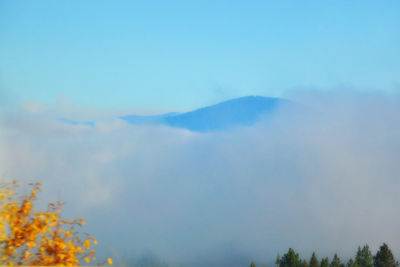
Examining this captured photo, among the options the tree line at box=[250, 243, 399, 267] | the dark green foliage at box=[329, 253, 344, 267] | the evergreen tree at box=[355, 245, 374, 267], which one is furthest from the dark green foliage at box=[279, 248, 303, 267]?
the evergreen tree at box=[355, 245, 374, 267]

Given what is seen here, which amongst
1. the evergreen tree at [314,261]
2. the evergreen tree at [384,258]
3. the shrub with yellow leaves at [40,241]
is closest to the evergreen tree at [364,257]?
the evergreen tree at [384,258]

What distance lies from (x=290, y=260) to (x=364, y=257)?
296cm

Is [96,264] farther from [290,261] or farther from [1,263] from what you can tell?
[290,261]

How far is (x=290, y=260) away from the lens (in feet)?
63.2

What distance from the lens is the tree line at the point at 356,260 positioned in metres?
14.9

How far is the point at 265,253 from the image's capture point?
151 ft

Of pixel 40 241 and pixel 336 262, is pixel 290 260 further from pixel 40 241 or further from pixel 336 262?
pixel 40 241

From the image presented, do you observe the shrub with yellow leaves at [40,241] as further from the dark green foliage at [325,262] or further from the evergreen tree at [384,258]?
the dark green foliage at [325,262]

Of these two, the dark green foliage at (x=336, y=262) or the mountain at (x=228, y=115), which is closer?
the dark green foliage at (x=336, y=262)

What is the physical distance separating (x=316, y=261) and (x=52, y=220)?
18.7 m

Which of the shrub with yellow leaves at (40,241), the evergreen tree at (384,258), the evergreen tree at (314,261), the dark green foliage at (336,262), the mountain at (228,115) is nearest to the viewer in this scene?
the shrub with yellow leaves at (40,241)

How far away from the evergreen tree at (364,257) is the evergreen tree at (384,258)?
2008mm

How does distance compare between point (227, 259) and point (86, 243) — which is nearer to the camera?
point (86, 243)

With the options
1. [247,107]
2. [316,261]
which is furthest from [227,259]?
[247,107]
